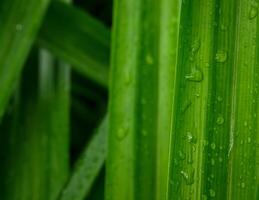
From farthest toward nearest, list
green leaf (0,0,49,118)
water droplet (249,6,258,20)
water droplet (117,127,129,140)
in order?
green leaf (0,0,49,118) → water droplet (117,127,129,140) → water droplet (249,6,258,20)

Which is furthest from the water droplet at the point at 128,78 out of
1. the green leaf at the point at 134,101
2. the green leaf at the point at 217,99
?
the green leaf at the point at 217,99

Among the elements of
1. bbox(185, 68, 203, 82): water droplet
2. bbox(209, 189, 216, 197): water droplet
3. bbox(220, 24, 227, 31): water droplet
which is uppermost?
bbox(220, 24, 227, 31): water droplet

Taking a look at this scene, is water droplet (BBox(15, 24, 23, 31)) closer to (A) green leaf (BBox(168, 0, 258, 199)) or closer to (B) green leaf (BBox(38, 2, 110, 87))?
(B) green leaf (BBox(38, 2, 110, 87))

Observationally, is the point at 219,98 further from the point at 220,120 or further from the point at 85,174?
the point at 85,174

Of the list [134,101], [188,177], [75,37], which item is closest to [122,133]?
[134,101]

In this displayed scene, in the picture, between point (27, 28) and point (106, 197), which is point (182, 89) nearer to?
point (106, 197)

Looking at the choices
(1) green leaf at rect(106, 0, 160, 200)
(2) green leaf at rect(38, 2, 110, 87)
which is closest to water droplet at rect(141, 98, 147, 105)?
(1) green leaf at rect(106, 0, 160, 200)

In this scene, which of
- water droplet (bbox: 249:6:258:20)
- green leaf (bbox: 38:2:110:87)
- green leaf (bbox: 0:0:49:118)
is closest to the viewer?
water droplet (bbox: 249:6:258:20)
